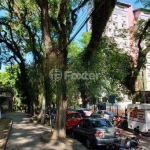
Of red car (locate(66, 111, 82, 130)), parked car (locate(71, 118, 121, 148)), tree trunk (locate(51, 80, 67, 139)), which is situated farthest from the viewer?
red car (locate(66, 111, 82, 130))

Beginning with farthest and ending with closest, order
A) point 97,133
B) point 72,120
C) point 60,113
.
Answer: point 72,120 < point 60,113 < point 97,133

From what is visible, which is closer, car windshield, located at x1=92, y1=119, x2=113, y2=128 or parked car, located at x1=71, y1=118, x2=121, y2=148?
parked car, located at x1=71, y1=118, x2=121, y2=148

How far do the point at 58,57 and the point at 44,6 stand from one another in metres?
2.82

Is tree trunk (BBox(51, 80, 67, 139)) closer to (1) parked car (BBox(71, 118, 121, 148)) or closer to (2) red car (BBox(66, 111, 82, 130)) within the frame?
(1) parked car (BBox(71, 118, 121, 148))

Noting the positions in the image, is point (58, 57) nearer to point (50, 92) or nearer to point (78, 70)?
point (78, 70)

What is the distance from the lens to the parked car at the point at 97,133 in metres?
15.1

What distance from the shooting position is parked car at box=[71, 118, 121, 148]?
15.1 meters

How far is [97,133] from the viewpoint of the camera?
15156mm

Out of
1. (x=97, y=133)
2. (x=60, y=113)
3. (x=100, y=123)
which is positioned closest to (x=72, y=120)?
(x=100, y=123)

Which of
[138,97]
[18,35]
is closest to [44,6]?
[138,97]

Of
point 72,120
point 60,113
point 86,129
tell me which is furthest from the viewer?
point 72,120

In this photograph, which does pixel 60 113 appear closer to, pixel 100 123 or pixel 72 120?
pixel 100 123

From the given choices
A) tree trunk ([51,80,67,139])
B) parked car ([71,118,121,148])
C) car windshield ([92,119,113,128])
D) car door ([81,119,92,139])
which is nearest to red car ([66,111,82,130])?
parked car ([71,118,121,148])

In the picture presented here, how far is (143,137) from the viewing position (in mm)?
20906
